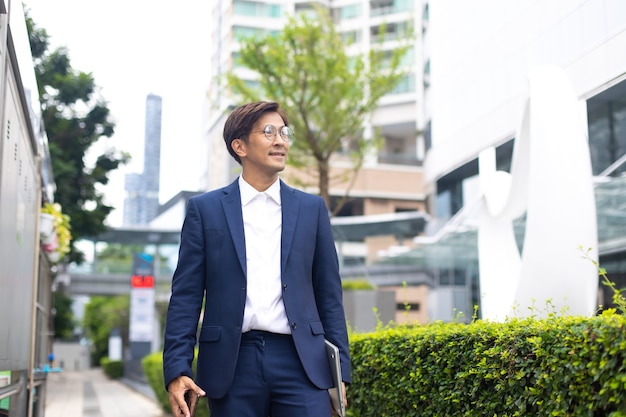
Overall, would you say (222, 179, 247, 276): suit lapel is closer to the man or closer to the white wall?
the man

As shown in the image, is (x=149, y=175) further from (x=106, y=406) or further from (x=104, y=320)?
(x=104, y=320)

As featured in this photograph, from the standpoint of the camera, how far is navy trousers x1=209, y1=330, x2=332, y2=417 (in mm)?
2998

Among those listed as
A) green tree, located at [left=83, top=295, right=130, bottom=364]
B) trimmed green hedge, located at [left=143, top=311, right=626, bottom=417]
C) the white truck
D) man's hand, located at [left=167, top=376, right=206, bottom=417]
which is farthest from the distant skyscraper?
green tree, located at [left=83, top=295, right=130, bottom=364]

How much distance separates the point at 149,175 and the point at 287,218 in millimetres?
17737

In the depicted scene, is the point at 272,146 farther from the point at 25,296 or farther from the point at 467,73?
the point at 467,73

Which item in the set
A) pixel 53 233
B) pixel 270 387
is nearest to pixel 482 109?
pixel 53 233

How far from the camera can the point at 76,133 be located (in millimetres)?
19562

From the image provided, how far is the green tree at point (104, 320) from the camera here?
58.2 meters

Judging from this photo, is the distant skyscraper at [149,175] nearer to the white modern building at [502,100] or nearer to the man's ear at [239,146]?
the white modern building at [502,100]

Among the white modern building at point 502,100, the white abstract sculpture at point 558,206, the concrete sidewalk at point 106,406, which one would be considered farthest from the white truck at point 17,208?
the concrete sidewalk at point 106,406

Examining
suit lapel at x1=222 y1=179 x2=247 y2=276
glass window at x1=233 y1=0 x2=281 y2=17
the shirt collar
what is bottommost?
suit lapel at x1=222 y1=179 x2=247 y2=276

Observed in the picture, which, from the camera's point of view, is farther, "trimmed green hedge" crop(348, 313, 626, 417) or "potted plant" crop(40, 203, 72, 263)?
"potted plant" crop(40, 203, 72, 263)

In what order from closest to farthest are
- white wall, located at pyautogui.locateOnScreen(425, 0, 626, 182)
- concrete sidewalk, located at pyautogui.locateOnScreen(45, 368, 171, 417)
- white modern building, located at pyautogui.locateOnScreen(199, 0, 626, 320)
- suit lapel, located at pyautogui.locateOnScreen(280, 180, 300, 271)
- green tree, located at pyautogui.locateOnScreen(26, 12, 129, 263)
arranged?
1. suit lapel, located at pyautogui.locateOnScreen(280, 180, 300, 271)
2. white wall, located at pyautogui.locateOnScreen(425, 0, 626, 182)
3. white modern building, located at pyautogui.locateOnScreen(199, 0, 626, 320)
4. concrete sidewalk, located at pyautogui.locateOnScreen(45, 368, 171, 417)
5. green tree, located at pyautogui.locateOnScreen(26, 12, 129, 263)

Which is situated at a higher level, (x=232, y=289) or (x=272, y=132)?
(x=272, y=132)
